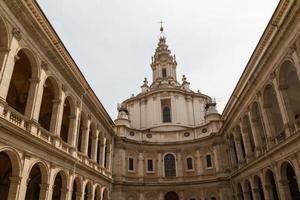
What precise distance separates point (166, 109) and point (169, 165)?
363 inches

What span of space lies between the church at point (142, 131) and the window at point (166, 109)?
153 mm

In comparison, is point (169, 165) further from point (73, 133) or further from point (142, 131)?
point (73, 133)

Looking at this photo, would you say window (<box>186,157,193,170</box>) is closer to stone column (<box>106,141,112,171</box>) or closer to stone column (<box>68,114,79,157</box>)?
stone column (<box>106,141,112,171</box>)

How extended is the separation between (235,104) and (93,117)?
42.7 feet

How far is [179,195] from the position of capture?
3141cm

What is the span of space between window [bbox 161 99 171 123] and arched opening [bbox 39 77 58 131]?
19.2m

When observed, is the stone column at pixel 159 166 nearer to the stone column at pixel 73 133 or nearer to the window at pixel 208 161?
the window at pixel 208 161

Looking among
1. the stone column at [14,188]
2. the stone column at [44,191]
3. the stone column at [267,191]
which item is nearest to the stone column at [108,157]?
the stone column at [44,191]

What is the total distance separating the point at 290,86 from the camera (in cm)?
1920

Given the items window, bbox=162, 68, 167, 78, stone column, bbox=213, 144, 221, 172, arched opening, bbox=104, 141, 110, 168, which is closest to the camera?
arched opening, bbox=104, 141, 110, 168

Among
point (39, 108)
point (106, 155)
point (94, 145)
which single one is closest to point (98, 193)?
point (94, 145)

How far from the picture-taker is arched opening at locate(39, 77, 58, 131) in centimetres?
1678

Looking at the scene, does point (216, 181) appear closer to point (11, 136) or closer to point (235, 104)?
point (235, 104)

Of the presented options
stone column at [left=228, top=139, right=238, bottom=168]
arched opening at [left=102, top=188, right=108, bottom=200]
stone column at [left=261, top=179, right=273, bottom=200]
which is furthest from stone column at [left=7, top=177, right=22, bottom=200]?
stone column at [left=228, top=139, right=238, bottom=168]
